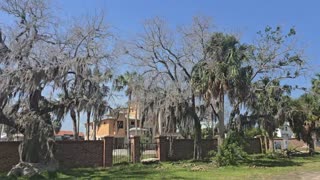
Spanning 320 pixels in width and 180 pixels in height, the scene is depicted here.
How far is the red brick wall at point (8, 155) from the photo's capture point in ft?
73.1

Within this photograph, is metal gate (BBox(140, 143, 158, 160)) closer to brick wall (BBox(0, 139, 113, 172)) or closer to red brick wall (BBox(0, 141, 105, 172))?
brick wall (BBox(0, 139, 113, 172))

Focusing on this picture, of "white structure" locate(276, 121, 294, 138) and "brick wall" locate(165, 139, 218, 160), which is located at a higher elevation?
"white structure" locate(276, 121, 294, 138)

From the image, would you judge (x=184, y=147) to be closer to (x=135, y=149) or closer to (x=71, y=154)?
(x=135, y=149)

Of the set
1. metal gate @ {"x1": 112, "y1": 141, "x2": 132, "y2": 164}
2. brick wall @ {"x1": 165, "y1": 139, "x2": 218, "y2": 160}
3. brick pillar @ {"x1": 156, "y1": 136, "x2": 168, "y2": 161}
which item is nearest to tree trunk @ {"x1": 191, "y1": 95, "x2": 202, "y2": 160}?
brick wall @ {"x1": 165, "y1": 139, "x2": 218, "y2": 160}

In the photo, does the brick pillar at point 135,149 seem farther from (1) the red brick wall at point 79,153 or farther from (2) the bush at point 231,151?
(2) the bush at point 231,151

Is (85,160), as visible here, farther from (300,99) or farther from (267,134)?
(300,99)

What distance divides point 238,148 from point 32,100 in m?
12.1

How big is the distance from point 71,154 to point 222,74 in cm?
992

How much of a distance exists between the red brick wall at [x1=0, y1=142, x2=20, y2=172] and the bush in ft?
36.7

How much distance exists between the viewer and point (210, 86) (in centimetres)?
2533

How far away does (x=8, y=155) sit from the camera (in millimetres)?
22453

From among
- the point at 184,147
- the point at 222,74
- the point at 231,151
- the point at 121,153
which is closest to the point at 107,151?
the point at 121,153

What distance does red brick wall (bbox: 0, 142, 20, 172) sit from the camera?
22.3 m

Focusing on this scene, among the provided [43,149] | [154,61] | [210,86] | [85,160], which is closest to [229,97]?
[210,86]
